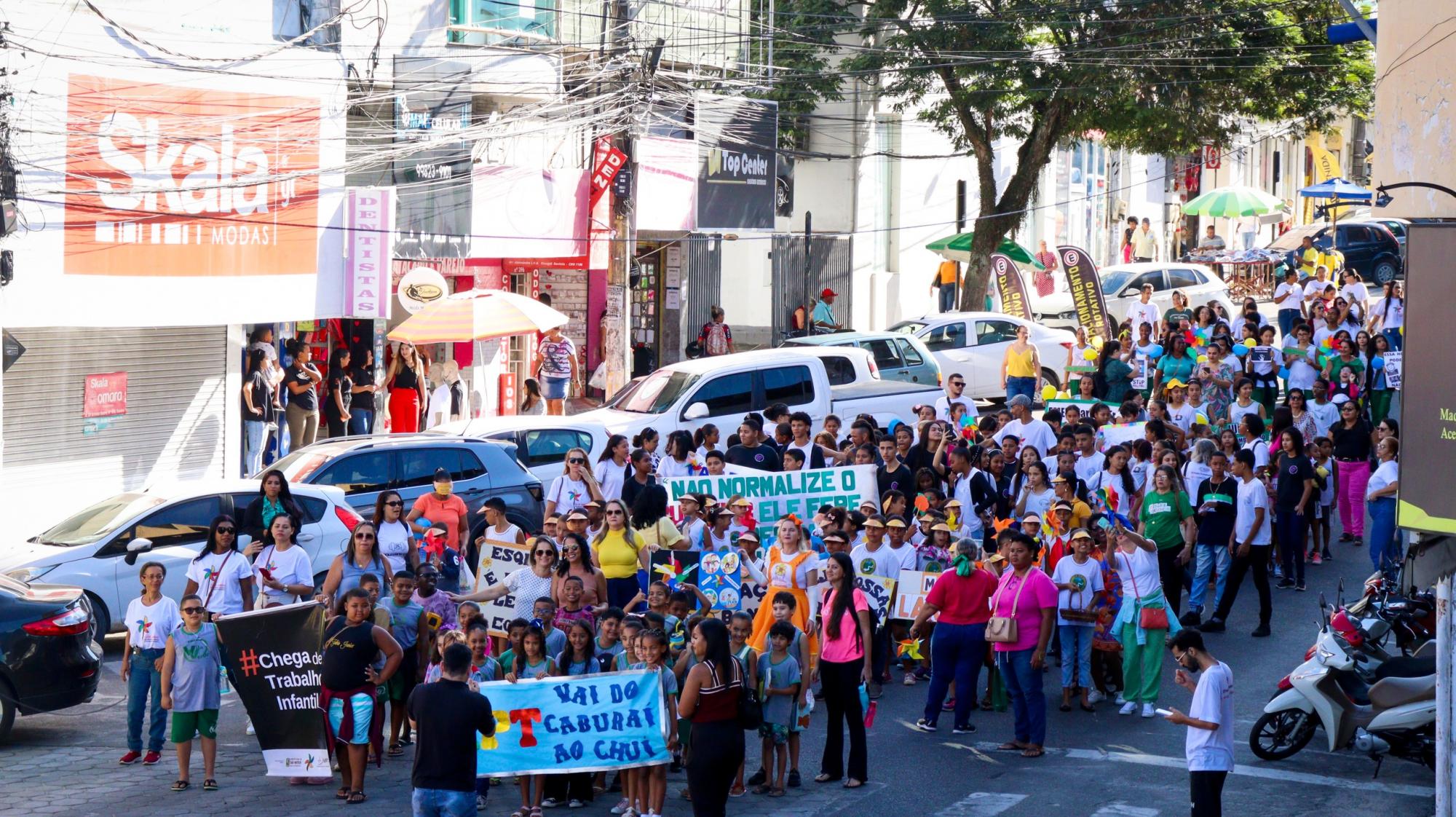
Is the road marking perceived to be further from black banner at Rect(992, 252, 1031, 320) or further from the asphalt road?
black banner at Rect(992, 252, 1031, 320)

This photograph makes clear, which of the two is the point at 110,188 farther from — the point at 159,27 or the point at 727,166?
the point at 727,166

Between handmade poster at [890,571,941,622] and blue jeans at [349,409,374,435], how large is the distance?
11.5 metres

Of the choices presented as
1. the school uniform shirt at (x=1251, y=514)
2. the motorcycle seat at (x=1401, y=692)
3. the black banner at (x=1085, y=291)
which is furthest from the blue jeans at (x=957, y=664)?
the black banner at (x=1085, y=291)

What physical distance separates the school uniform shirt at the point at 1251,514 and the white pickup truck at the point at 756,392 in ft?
20.1

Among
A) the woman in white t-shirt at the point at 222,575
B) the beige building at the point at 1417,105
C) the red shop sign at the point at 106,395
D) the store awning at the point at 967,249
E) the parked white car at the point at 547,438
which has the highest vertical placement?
the store awning at the point at 967,249

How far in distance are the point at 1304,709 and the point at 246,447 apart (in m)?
14.2

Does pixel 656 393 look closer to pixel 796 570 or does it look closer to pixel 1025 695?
pixel 796 570

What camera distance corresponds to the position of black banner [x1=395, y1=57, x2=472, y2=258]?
2434cm

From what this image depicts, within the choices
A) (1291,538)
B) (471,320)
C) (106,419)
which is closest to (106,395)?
(106,419)

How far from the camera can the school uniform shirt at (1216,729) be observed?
31.8 ft

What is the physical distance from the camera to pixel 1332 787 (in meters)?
11.3

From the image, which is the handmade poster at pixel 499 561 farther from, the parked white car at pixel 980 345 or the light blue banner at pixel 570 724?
the parked white car at pixel 980 345

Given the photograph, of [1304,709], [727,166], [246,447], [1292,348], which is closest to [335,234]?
[246,447]

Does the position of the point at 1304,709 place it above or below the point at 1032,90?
below
